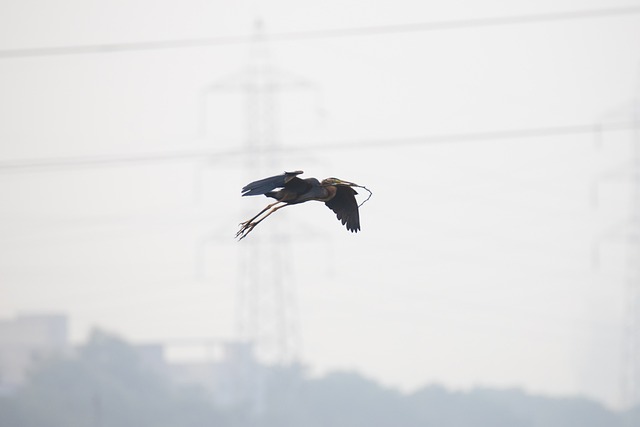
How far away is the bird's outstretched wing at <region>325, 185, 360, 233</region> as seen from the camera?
15523 millimetres

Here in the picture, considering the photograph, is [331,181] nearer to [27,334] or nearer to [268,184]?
[268,184]

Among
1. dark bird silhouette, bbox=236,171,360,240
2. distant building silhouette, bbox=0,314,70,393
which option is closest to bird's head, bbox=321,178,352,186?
dark bird silhouette, bbox=236,171,360,240

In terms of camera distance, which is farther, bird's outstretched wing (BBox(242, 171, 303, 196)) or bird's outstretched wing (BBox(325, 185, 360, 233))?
bird's outstretched wing (BBox(325, 185, 360, 233))

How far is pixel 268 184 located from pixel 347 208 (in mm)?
1724

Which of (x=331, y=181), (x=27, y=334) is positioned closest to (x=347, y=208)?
(x=331, y=181)

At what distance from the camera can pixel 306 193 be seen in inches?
566

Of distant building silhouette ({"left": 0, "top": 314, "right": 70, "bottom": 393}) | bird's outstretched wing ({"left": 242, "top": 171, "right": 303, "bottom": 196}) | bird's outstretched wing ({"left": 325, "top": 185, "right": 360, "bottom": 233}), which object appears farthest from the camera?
distant building silhouette ({"left": 0, "top": 314, "right": 70, "bottom": 393})

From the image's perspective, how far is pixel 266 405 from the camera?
96.7 metres

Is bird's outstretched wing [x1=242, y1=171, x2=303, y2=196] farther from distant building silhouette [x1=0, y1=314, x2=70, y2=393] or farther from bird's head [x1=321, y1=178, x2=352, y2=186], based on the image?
distant building silhouette [x1=0, y1=314, x2=70, y2=393]

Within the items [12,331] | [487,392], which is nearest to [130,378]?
[487,392]

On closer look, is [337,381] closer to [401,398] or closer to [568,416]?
[401,398]

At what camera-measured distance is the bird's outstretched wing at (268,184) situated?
1378 centimetres

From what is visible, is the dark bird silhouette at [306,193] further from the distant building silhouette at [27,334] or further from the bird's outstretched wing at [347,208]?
the distant building silhouette at [27,334]

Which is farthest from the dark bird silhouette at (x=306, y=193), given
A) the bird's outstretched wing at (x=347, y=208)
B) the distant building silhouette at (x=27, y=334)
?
the distant building silhouette at (x=27, y=334)
